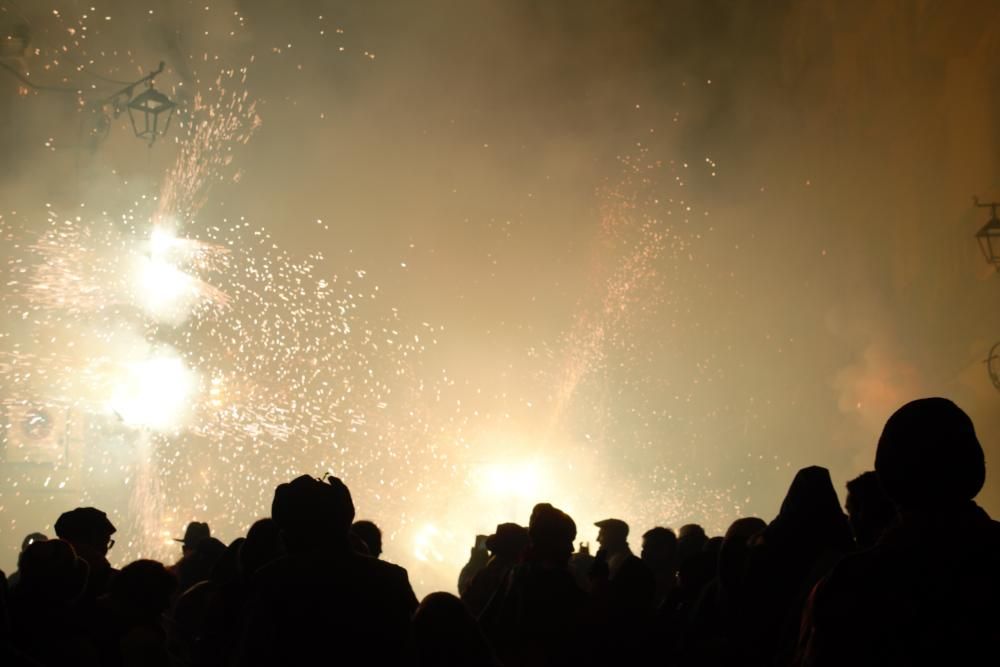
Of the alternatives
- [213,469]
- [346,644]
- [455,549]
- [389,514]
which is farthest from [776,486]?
[346,644]

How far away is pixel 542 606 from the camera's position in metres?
3.61

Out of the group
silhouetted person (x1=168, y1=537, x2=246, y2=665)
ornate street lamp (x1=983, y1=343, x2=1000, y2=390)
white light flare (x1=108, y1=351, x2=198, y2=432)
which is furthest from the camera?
white light flare (x1=108, y1=351, x2=198, y2=432)

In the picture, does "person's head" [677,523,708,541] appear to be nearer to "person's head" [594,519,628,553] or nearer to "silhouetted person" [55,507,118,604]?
"person's head" [594,519,628,553]

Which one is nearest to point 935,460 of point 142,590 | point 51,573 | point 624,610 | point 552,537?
point 624,610

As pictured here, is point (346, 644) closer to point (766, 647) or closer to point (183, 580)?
point (766, 647)

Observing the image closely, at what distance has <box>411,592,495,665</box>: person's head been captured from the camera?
2461 mm

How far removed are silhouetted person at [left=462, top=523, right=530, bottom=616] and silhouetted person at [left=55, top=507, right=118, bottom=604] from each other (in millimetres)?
1713

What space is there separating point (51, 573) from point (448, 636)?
58.7 inches

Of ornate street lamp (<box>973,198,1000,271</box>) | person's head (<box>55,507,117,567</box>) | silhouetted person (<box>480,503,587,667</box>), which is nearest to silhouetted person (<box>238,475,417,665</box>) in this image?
silhouetted person (<box>480,503,587,667</box>)

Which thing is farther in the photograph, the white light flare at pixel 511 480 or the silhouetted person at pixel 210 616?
the white light flare at pixel 511 480

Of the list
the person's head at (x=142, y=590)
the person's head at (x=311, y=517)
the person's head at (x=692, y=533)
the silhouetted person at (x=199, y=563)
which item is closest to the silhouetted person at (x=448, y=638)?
the person's head at (x=311, y=517)

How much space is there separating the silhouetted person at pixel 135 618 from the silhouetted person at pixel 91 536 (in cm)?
56

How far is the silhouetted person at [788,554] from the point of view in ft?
9.46

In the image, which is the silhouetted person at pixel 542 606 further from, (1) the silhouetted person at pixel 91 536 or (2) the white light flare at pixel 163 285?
(2) the white light flare at pixel 163 285
